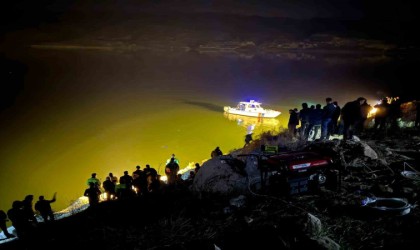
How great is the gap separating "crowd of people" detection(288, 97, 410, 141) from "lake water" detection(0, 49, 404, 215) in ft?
24.8

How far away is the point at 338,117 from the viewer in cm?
1488

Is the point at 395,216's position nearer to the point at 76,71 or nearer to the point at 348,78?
the point at 348,78

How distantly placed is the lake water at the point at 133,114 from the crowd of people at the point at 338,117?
7.55 m

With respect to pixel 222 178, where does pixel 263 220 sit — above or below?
below

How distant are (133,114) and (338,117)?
47.4 metres

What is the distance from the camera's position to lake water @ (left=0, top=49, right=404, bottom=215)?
128 feet

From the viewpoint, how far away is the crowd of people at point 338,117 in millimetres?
14250

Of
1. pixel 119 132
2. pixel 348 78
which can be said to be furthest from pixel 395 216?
pixel 348 78

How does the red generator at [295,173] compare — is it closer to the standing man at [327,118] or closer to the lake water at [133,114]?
the standing man at [327,118]

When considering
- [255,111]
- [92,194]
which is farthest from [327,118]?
[255,111]

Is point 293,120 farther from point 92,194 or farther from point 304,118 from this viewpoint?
point 92,194

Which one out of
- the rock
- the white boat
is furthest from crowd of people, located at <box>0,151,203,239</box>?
the white boat

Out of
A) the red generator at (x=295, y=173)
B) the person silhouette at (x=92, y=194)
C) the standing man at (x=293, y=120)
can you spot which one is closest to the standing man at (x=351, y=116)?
the standing man at (x=293, y=120)

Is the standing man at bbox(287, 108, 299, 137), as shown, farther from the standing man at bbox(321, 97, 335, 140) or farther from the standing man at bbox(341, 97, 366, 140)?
the standing man at bbox(341, 97, 366, 140)
